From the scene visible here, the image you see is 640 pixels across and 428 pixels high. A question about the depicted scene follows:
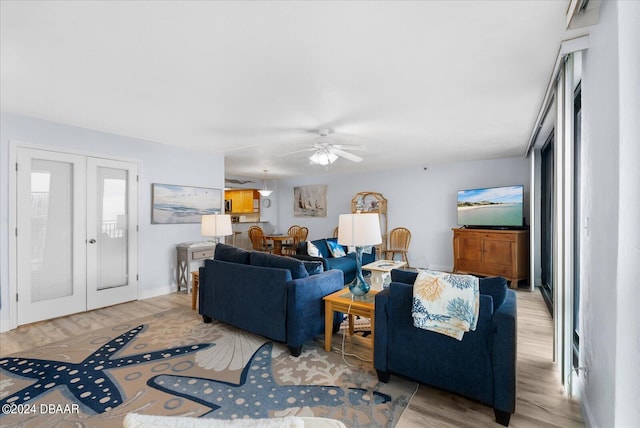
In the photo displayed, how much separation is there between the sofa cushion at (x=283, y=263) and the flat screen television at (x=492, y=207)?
407 cm

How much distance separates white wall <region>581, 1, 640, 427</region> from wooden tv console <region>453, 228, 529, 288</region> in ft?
11.2

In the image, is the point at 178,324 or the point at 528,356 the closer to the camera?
the point at 528,356

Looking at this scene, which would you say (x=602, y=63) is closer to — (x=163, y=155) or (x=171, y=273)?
(x=163, y=155)

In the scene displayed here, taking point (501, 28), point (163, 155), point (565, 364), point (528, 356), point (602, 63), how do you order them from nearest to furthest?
1. point (602, 63)
2. point (501, 28)
3. point (565, 364)
4. point (528, 356)
5. point (163, 155)

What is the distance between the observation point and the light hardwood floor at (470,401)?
5.83ft

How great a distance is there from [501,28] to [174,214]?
15.0 ft

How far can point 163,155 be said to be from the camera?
452cm

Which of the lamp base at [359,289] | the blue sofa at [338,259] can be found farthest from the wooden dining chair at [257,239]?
the lamp base at [359,289]

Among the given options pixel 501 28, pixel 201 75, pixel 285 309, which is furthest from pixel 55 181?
pixel 501 28

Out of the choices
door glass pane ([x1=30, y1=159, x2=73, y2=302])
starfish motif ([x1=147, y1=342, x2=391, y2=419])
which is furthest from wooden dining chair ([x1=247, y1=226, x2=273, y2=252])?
starfish motif ([x1=147, y1=342, x2=391, y2=419])

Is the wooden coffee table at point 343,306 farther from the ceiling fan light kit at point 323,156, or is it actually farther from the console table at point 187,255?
the console table at point 187,255

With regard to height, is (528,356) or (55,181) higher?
(55,181)

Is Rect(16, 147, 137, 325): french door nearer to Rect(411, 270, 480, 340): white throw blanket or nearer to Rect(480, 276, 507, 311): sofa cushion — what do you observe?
Rect(411, 270, 480, 340): white throw blanket

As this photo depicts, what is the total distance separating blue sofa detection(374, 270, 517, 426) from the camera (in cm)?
169
